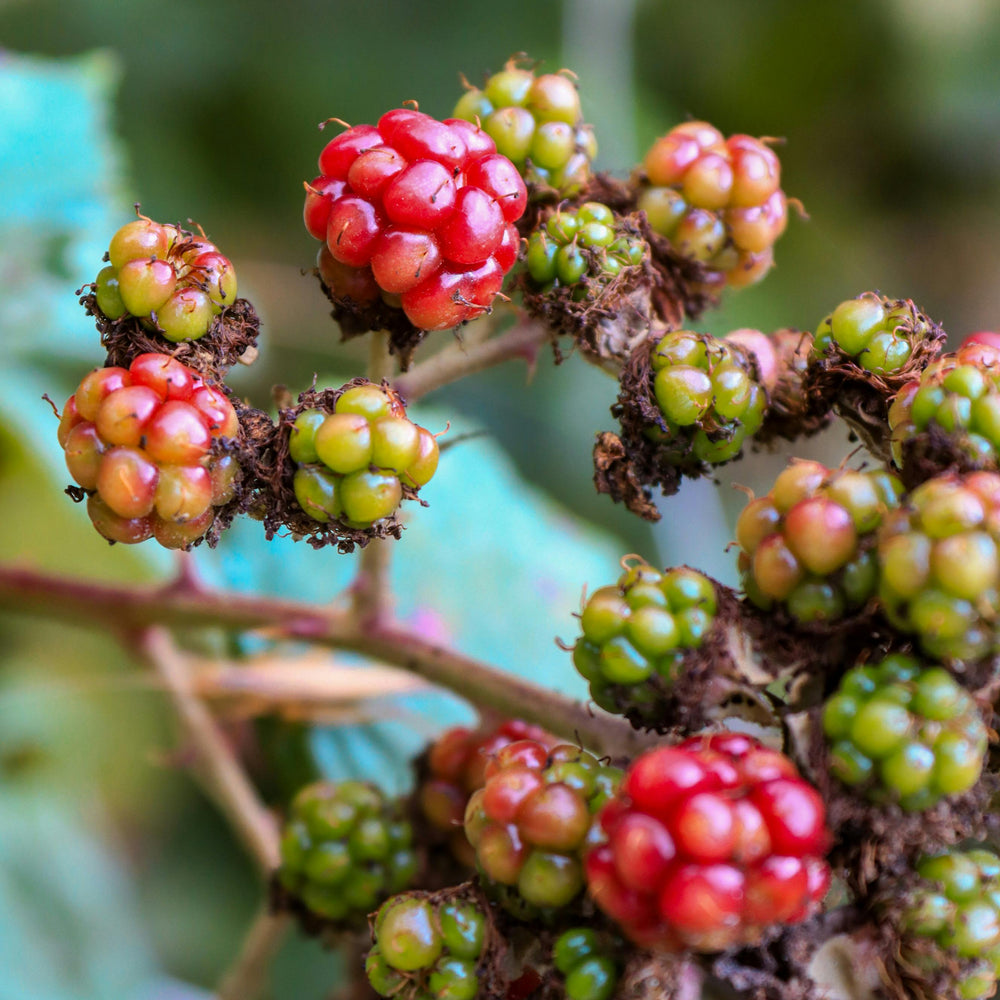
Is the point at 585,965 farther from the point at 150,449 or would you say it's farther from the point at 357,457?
the point at 150,449

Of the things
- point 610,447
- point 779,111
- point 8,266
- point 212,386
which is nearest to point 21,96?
point 8,266

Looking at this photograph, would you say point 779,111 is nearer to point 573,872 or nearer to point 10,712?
point 10,712

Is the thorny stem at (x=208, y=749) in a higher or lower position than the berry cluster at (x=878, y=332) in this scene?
lower

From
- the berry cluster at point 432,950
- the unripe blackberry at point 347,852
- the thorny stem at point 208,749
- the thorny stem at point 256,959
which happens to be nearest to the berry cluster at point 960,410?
the berry cluster at point 432,950

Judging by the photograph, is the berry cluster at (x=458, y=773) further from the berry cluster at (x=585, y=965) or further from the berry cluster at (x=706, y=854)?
the berry cluster at (x=706, y=854)

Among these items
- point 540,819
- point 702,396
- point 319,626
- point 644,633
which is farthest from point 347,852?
point 702,396

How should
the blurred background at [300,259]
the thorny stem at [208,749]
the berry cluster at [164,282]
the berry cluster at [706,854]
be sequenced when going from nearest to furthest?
1. the berry cluster at [706,854]
2. the berry cluster at [164,282]
3. the thorny stem at [208,749]
4. the blurred background at [300,259]

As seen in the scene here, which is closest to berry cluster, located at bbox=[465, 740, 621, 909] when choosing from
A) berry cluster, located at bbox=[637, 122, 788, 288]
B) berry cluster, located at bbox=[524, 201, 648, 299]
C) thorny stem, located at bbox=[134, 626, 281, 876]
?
berry cluster, located at bbox=[524, 201, 648, 299]
